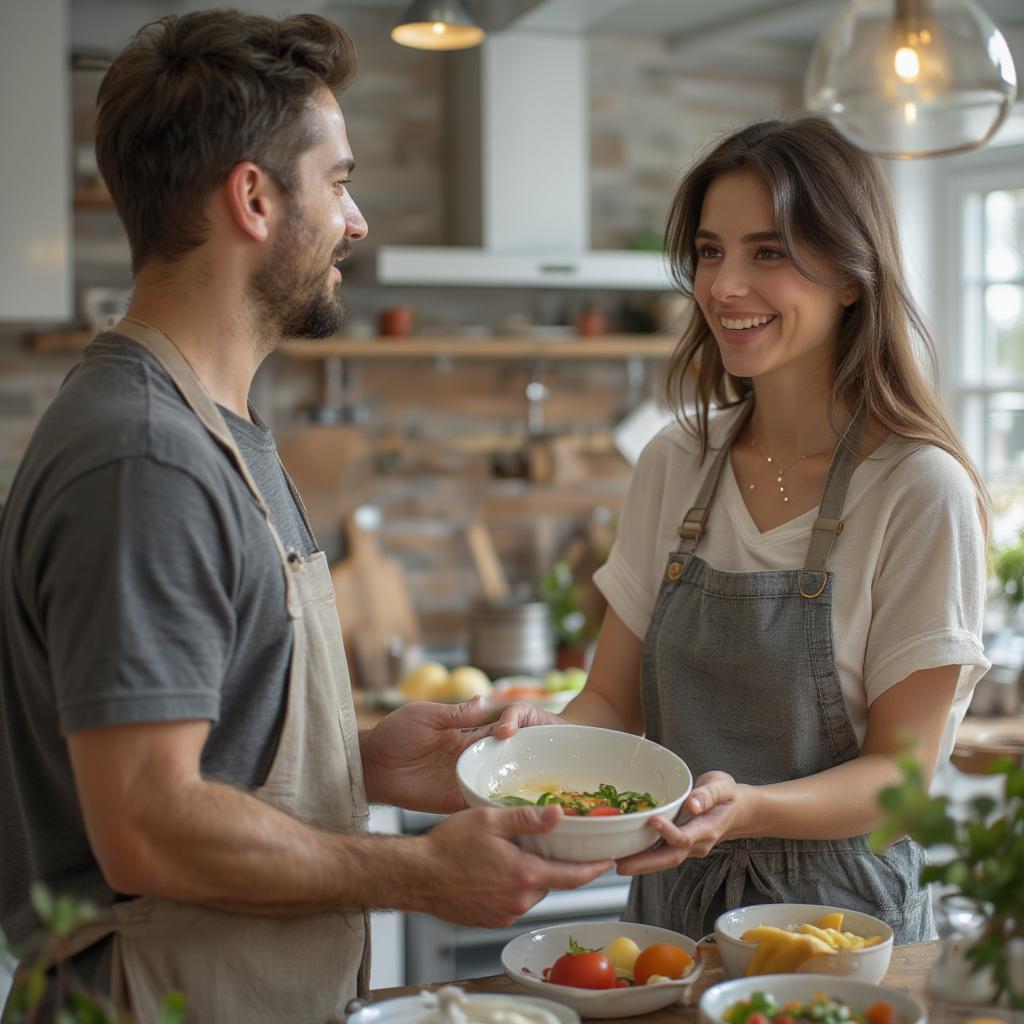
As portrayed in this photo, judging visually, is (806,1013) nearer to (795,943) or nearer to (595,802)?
(795,943)

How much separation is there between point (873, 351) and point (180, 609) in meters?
1.04

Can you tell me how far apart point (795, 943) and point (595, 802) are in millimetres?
272

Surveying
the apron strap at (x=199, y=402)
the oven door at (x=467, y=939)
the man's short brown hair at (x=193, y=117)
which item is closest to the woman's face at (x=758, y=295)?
the man's short brown hair at (x=193, y=117)

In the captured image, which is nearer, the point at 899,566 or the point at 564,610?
the point at 899,566

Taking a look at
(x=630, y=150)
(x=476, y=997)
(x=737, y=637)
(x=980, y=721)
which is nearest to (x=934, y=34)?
(x=737, y=637)

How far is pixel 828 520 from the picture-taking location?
5.66 feet

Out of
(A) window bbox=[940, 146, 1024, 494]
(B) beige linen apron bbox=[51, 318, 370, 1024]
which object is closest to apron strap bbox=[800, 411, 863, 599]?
(B) beige linen apron bbox=[51, 318, 370, 1024]

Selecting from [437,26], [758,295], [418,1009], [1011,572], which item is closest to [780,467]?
[758,295]

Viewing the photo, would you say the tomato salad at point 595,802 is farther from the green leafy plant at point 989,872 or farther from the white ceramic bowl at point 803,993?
the green leafy plant at point 989,872

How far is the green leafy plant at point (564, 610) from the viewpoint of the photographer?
153 inches

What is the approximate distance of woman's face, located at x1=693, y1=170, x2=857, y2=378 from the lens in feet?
5.86

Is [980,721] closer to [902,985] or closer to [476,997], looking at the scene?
[902,985]

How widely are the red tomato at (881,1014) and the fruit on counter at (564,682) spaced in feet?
7.33

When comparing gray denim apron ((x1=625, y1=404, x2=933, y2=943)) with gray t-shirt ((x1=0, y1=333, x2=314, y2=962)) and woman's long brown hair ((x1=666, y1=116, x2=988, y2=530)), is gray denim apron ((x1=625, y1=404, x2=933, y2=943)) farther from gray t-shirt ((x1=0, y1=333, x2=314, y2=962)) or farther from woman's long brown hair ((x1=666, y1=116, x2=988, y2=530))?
gray t-shirt ((x1=0, y1=333, x2=314, y2=962))
